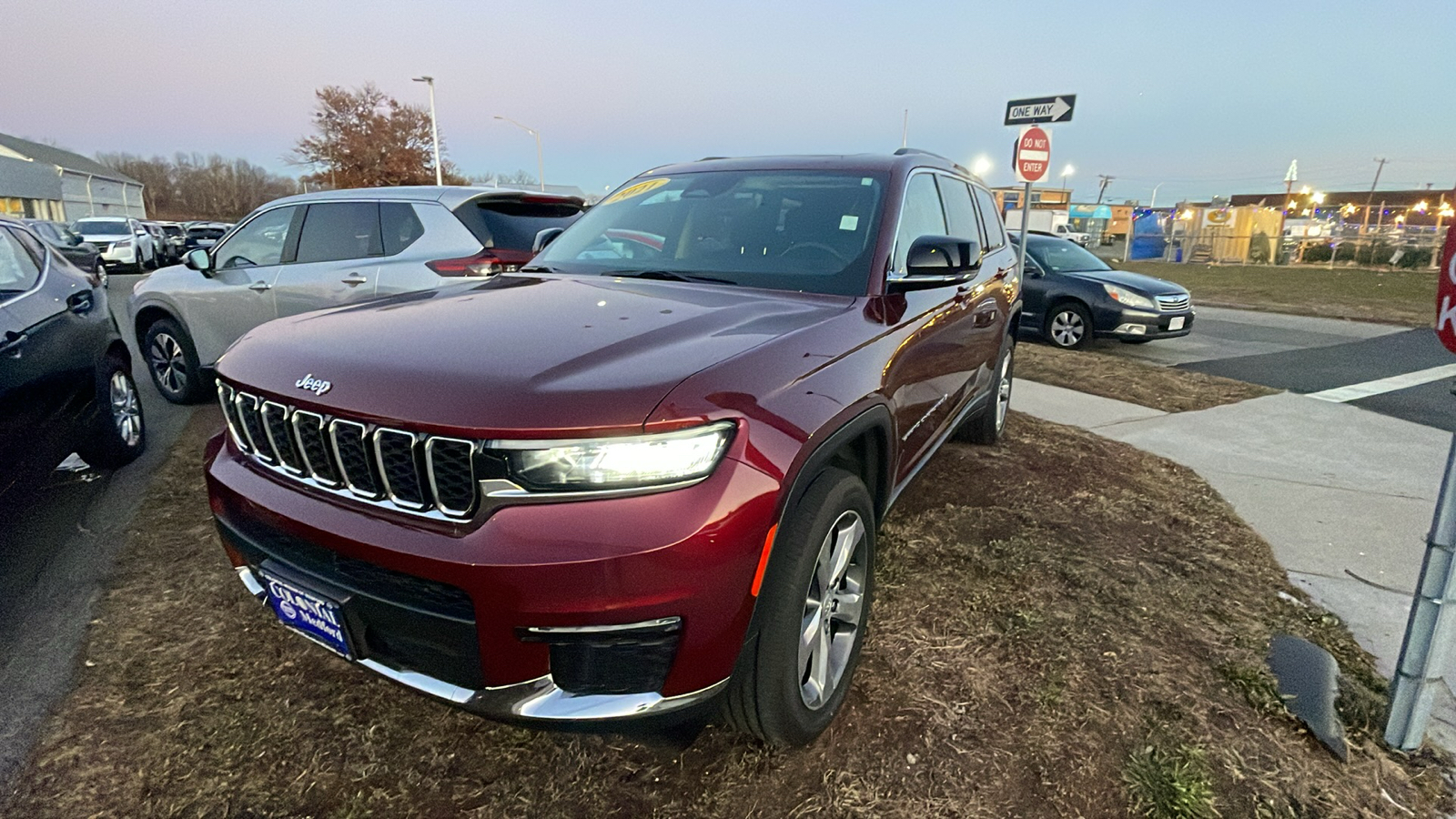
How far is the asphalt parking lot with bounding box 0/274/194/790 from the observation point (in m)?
2.56

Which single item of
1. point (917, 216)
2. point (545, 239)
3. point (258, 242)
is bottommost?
point (258, 242)

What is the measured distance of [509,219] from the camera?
5699mm

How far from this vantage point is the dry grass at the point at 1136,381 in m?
7.04

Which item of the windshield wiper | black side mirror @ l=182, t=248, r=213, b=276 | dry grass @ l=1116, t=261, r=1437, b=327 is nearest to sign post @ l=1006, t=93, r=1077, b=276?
dry grass @ l=1116, t=261, r=1437, b=327

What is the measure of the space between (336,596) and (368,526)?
207mm

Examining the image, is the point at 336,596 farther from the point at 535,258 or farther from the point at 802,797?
the point at 535,258

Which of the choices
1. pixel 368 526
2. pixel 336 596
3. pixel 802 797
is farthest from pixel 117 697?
pixel 802 797

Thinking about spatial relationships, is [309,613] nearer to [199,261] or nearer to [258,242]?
[199,261]

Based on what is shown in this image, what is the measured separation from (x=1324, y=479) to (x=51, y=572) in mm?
6839

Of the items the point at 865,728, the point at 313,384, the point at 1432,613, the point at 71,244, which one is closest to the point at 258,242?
the point at 313,384

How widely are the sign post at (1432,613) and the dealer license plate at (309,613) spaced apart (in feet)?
9.52

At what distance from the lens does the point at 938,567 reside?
11.3 feet

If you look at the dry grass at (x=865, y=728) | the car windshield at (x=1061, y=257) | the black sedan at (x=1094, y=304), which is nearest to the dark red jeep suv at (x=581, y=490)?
the dry grass at (x=865, y=728)

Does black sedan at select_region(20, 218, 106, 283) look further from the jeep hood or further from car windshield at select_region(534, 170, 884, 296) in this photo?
the jeep hood
